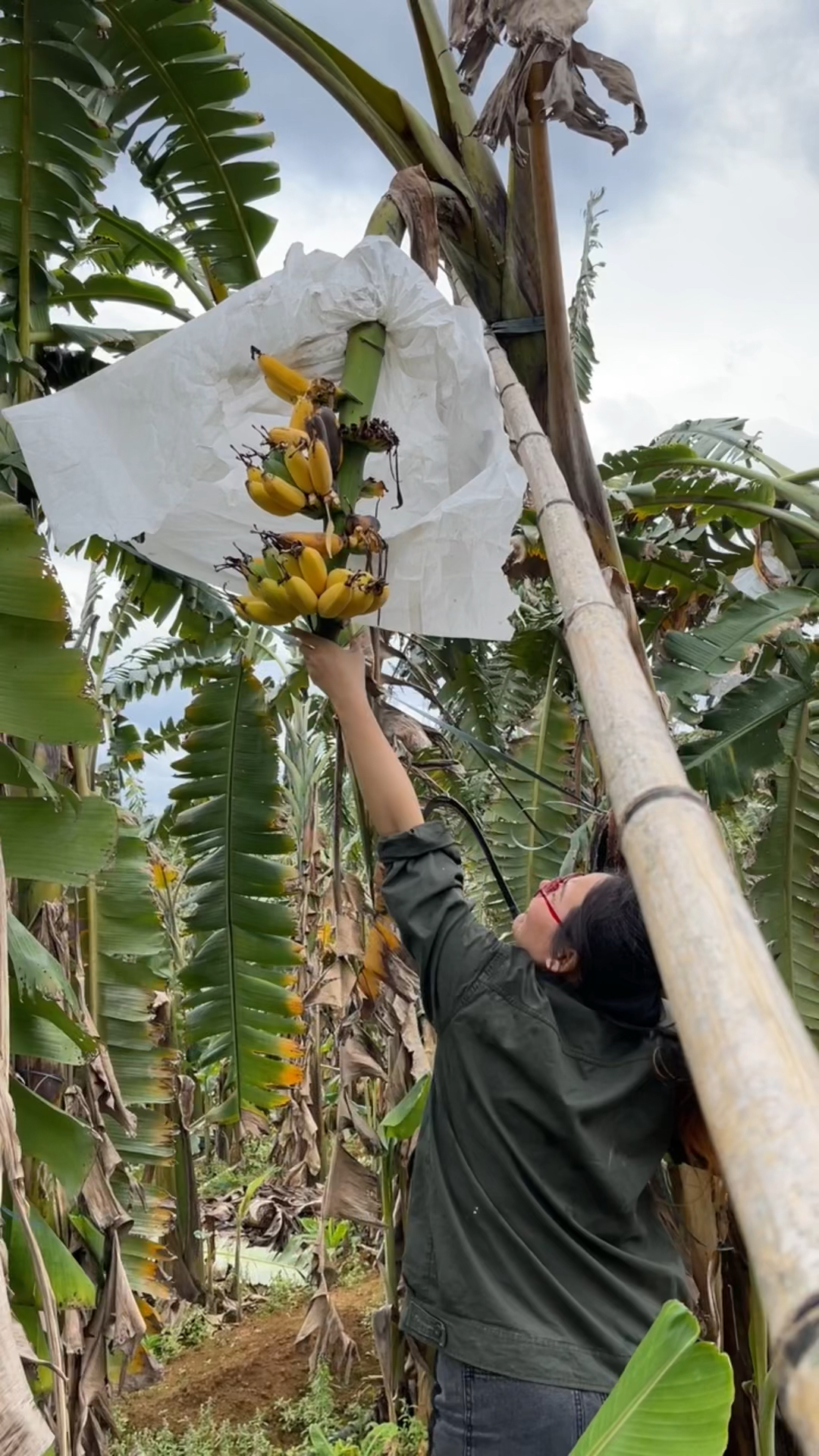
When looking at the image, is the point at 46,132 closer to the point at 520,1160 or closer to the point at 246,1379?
the point at 520,1160

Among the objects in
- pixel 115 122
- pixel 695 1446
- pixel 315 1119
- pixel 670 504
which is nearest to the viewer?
pixel 695 1446

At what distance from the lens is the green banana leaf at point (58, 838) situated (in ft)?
4.75

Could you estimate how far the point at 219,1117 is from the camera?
229 centimetres

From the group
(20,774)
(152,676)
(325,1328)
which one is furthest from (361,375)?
(152,676)

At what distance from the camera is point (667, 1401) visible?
791 mm

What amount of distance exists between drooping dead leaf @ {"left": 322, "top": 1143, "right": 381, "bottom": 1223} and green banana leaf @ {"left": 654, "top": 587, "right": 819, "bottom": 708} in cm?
112

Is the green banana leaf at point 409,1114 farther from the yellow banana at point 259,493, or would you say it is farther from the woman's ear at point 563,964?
the yellow banana at point 259,493

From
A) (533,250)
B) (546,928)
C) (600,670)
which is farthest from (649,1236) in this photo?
(533,250)

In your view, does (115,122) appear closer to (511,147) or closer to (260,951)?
(511,147)

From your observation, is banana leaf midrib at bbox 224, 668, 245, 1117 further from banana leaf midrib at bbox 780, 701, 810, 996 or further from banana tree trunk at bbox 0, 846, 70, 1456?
banana leaf midrib at bbox 780, 701, 810, 996

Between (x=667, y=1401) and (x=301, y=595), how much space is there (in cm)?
78

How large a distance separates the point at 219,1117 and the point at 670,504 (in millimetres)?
1802

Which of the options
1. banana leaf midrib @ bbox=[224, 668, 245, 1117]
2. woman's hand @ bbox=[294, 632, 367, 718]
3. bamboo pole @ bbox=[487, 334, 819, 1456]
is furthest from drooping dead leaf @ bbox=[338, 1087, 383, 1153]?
bamboo pole @ bbox=[487, 334, 819, 1456]

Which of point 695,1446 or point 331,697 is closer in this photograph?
point 695,1446
